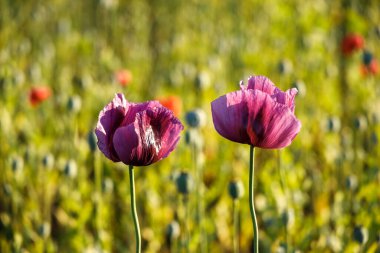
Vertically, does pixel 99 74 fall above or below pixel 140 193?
above

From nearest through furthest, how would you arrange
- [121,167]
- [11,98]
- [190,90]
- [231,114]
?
[231,114] → [121,167] → [11,98] → [190,90]

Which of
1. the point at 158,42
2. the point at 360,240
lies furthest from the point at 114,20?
the point at 360,240

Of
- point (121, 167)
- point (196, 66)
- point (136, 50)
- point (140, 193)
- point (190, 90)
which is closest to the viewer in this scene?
point (140, 193)

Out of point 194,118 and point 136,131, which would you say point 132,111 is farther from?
point 194,118

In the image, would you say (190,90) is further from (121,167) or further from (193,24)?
(193,24)

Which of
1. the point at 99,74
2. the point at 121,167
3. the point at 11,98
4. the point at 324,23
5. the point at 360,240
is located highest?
the point at 324,23

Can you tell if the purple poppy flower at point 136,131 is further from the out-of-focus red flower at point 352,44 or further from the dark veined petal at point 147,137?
the out-of-focus red flower at point 352,44

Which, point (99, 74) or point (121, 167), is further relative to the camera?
point (99, 74)

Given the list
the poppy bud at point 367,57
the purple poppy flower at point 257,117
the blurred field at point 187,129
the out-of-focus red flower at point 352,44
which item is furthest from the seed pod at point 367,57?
the purple poppy flower at point 257,117
